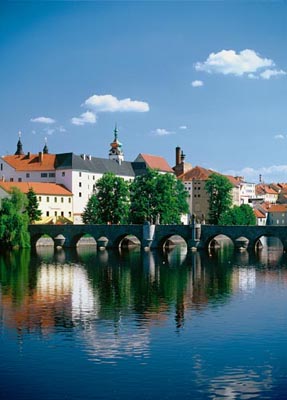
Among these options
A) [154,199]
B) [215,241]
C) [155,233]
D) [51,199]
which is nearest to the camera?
[155,233]

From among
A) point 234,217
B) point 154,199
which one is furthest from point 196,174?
point 154,199

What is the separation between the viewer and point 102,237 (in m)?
76.1

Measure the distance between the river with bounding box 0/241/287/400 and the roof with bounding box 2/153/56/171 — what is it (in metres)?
54.8

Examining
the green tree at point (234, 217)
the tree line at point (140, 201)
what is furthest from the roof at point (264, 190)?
the tree line at point (140, 201)

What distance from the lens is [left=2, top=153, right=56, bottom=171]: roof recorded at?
101m

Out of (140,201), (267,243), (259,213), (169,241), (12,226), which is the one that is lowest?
(267,243)

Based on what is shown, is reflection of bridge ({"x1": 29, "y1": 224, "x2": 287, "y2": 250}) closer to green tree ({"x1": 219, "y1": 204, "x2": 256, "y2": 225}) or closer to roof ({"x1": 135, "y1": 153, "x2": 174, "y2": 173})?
green tree ({"x1": 219, "y1": 204, "x2": 256, "y2": 225})

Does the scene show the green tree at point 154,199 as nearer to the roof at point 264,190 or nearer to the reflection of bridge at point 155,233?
the reflection of bridge at point 155,233

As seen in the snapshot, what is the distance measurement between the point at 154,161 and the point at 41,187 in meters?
34.7

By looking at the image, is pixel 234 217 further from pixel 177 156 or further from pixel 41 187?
pixel 177 156

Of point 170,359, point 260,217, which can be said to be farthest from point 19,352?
point 260,217

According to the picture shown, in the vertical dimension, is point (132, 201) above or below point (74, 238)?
above

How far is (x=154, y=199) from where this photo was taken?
80688 millimetres

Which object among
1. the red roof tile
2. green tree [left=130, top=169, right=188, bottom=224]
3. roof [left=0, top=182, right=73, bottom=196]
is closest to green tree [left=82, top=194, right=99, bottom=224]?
roof [left=0, top=182, right=73, bottom=196]
